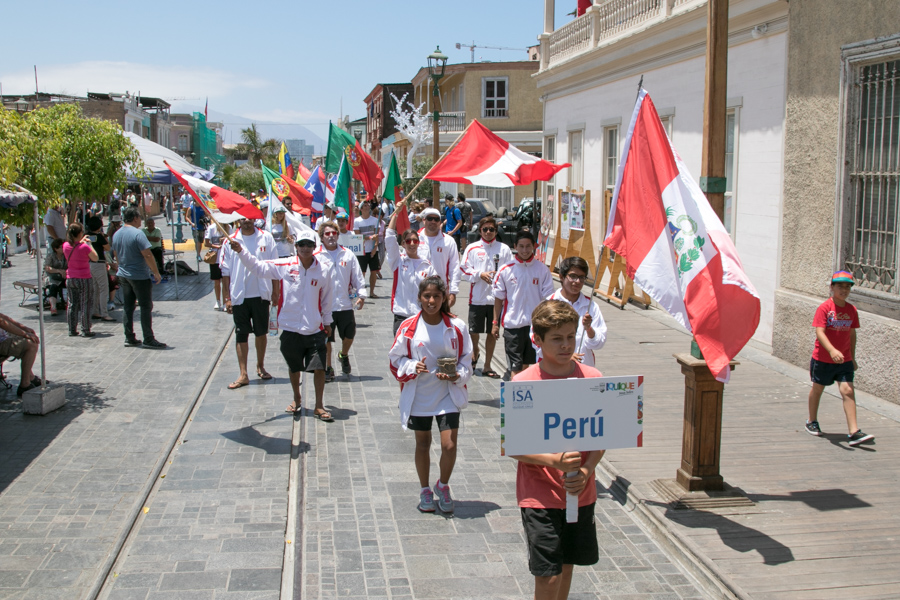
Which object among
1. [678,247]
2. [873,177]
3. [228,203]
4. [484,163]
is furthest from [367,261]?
[678,247]

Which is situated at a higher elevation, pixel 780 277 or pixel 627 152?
pixel 627 152

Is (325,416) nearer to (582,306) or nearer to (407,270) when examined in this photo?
(407,270)

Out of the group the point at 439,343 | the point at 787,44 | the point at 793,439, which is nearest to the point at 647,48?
the point at 787,44

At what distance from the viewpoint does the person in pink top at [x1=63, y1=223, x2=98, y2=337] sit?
12.1 metres

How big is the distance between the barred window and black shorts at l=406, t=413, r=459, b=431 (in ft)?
18.3

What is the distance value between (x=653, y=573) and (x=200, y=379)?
21.3 feet

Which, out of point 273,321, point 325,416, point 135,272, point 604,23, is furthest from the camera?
point 604,23

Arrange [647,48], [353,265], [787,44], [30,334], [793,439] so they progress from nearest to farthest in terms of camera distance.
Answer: [793,439] → [30,334] → [353,265] → [787,44] → [647,48]

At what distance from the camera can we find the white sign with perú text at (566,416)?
3.93 meters

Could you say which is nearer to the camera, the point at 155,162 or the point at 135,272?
the point at 135,272

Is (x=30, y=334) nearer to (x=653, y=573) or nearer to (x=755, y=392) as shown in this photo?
(x=653, y=573)

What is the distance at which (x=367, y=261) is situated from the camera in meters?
16.1

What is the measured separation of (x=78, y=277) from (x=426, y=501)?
27.7 ft

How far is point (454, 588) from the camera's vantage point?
4734mm
